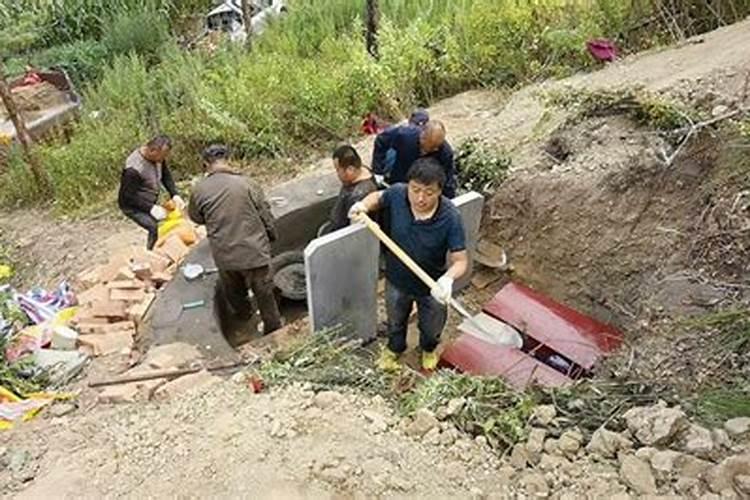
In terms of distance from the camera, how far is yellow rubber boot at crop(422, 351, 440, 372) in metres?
4.73

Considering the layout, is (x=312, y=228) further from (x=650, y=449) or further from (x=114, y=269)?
(x=650, y=449)

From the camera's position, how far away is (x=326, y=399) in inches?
134

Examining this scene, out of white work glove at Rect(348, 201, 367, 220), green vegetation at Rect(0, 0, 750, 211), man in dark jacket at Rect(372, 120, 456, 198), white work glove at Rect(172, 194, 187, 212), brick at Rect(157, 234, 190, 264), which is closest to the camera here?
white work glove at Rect(348, 201, 367, 220)

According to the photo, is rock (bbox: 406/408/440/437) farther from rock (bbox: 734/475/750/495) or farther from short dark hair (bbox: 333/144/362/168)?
short dark hair (bbox: 333/144/362/168)

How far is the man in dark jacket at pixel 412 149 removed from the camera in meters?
4.92

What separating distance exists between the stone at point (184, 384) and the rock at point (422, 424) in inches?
39.0

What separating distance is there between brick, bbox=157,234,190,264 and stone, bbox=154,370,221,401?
1.79 meters

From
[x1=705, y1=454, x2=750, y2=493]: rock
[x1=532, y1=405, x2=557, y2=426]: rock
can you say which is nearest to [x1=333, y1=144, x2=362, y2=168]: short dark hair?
[x1=532, y1=405, x2=557, y2=426]: rock

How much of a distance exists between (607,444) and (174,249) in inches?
143

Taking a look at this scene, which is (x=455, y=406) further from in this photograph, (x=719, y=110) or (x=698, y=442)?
(x=719, y=110)

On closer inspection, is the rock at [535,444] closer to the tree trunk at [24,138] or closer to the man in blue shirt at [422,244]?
the man in blue shirt at [422,244]

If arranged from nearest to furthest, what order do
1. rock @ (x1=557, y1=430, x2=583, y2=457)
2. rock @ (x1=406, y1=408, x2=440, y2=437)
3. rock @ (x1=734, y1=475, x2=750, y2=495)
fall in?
rock @ (x1=734, y1=475, x2=750, y2=495) → rock @ (x1=557, y1=430, x2=583, y2=457) → rock @ (x1=406, y1=408, x2=440, y2=437)

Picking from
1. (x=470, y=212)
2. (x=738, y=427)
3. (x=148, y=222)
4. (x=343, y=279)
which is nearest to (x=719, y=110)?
(x=470, y=212)

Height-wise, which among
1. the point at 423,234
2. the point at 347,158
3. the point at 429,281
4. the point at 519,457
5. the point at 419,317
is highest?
the point at 347,158
